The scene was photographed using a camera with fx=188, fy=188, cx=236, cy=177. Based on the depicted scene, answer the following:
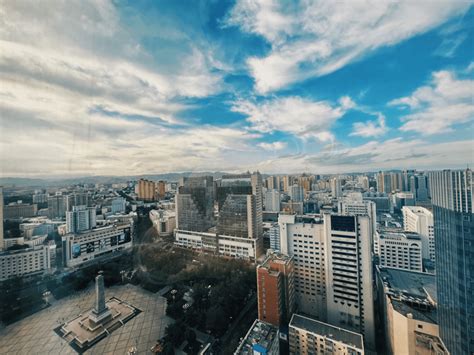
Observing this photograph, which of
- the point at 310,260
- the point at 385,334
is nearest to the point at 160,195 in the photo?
the point at 310,260

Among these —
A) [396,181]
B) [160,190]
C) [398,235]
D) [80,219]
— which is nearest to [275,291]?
[398,235]

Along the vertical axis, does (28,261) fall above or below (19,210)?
below

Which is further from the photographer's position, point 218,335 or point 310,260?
point 310,260

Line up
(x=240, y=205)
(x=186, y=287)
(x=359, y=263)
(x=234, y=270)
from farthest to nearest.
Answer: (x=240, y=205) < (x=234, y=270) < (x=186, y=287) < (x=359, y=263)

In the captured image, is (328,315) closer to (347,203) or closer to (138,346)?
(138,346)

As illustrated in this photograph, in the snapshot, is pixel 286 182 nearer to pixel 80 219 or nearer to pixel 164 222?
pixel 164 222

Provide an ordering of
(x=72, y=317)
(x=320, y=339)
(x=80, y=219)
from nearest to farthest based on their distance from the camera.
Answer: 1. (x=320, y=339)
2. (x=72, y=317)
3. (x=80, y=219)

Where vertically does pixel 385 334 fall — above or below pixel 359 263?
below

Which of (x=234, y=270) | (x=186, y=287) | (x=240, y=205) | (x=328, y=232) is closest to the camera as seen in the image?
(x=328, y=232)
